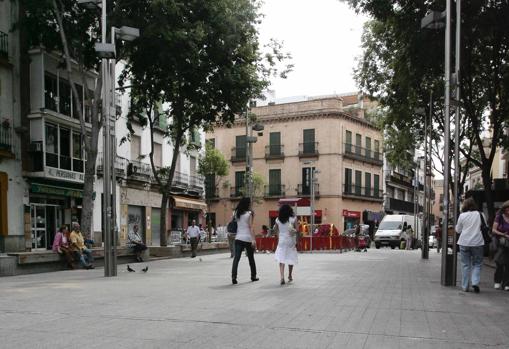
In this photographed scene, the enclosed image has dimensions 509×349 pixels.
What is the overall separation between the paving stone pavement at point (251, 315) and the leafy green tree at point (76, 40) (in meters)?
7.54

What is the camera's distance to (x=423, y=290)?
10.5 metres

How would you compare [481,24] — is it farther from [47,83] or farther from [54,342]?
[47,83]

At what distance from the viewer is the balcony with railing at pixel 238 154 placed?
5394 cm

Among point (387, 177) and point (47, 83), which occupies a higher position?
point (47, 83)

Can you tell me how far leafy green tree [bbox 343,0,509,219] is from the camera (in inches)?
640

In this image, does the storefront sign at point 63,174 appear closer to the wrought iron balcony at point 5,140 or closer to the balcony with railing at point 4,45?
the wrought iron balcony at point 5,140

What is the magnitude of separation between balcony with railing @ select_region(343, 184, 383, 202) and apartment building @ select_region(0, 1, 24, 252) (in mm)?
33640

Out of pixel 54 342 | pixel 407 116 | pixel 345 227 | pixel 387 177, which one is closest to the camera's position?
pixel 54 342

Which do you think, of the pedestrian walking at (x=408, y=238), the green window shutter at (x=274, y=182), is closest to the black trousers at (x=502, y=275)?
the pedestrian walking at (x=408, y=238)

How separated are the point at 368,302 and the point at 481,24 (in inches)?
437

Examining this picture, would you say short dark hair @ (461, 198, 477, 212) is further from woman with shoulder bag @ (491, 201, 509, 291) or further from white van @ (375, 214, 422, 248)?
white van @ (375, 214, 422, 248)

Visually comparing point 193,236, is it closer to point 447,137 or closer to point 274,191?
point 447,137

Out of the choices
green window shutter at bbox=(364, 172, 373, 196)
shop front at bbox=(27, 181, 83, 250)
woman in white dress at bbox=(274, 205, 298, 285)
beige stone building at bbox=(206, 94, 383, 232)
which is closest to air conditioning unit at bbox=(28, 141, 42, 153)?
shop front at bbox=(27, 181, 83, 250)

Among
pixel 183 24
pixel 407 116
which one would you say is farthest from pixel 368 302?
pixel 407 116
